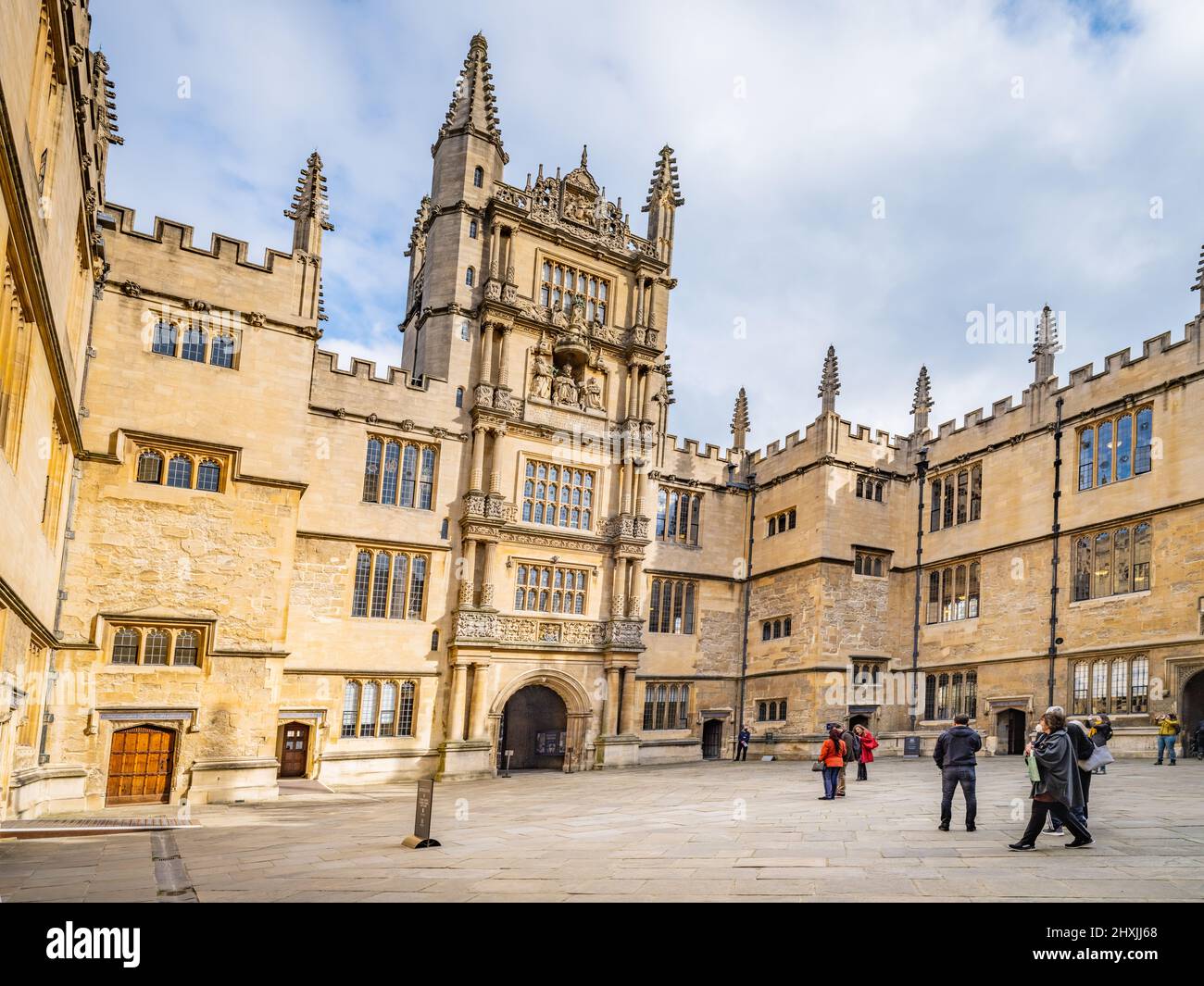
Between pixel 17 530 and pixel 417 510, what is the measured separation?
15.2 meters

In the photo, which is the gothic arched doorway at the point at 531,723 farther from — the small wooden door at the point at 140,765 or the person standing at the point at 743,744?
the small wooden door at the point at 140,765

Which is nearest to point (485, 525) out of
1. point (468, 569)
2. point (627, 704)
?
point (468, 569)

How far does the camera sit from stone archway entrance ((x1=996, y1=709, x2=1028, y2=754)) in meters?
29.0

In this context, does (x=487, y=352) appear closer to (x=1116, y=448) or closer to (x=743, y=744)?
(x=743, y=744)

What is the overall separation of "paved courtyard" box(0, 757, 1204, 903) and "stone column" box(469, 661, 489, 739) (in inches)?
313

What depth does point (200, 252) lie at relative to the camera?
23.3 m

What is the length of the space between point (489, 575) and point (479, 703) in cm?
393

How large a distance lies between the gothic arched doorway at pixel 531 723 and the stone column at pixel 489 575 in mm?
4547

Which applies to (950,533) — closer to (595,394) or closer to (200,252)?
(595,394)

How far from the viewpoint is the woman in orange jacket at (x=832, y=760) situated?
17391 mm

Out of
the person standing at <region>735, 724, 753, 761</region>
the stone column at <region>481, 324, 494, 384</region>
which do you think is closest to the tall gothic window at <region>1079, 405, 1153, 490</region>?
the person standing at <region>735, 724, 753, 761</region>

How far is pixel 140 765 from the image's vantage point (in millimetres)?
20750

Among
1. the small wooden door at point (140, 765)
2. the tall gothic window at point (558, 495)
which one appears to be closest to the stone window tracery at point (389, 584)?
the tall gothic window at point (558, 495)
